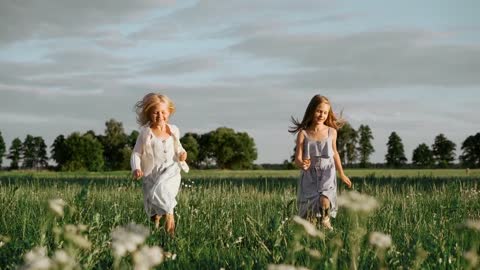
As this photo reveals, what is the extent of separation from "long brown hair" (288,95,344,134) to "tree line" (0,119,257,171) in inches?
3665

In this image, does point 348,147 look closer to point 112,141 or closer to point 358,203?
point 112,141

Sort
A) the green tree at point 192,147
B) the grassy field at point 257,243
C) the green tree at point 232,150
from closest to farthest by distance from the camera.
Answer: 1. the grassy field at point 257,243
2. the green tree at point 192,147
3. the green tree at point 232,150

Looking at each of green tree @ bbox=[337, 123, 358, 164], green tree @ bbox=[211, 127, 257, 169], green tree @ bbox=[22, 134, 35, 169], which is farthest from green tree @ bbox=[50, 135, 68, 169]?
green tree @ bbox=[337, 123, 358, 164]

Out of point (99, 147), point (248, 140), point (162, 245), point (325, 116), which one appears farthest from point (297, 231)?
point (248, 140)

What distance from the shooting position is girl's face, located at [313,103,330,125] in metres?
7.76

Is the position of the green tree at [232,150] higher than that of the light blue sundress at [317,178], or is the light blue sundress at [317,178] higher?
the green tree at [232,150]

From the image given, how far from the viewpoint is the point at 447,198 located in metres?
10.6

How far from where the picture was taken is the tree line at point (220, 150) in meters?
105

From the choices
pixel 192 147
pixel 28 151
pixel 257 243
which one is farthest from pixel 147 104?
pixel 28 151

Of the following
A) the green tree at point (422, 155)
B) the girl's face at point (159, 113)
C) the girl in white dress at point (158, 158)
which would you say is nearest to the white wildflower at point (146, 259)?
the girl in white dress at point (158, 158)

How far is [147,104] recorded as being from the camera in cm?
748

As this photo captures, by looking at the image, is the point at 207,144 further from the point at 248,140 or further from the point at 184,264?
the point at 184,264

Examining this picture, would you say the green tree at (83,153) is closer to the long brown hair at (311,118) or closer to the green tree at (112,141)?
the green tree at (112,141)

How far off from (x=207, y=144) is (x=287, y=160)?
22199 mm
